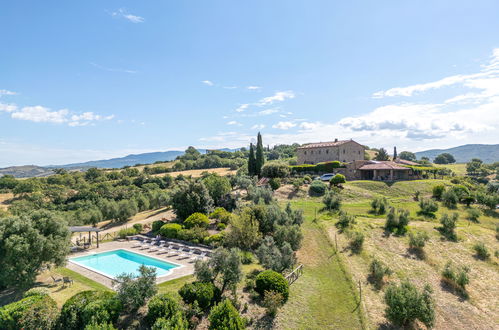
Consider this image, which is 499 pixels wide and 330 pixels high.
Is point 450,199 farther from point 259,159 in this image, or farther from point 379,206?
point 259,159

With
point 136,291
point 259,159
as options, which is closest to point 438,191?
point 259,159

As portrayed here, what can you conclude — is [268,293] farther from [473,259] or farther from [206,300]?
[473,259]

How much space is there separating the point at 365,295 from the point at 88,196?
227ft

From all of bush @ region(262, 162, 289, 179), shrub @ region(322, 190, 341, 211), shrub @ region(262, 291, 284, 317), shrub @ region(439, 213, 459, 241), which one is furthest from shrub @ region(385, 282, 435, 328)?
bush @ region(262, 162, 289, 179)

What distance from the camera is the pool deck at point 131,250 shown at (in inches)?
762

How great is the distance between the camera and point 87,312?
13516 mm

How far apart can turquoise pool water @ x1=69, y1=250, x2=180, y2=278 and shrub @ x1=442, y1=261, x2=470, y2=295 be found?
22.3m

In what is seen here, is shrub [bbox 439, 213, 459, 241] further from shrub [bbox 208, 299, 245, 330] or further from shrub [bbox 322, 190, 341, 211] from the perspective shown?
shrub [bbox 208, 299, 245, 330]

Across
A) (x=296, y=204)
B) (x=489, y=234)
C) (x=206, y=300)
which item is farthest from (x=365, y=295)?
(x=489, y=234)

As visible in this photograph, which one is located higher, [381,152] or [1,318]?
[381,152]

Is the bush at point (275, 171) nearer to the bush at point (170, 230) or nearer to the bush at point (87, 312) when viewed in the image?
the bush at point (170, 230)

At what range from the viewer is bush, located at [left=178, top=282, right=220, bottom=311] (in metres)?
15.0

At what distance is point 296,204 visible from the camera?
37031mm

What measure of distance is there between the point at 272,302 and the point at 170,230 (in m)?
18.2
